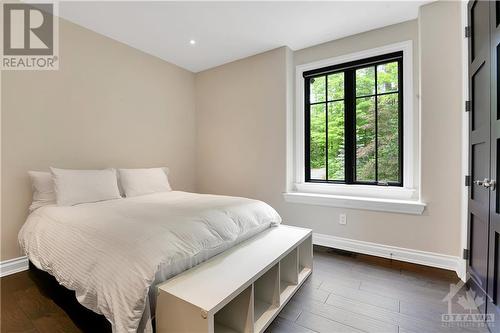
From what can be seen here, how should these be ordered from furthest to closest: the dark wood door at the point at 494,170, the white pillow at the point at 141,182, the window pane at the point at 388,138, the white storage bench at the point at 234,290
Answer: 1. the white pillow at the point at 141,182
2. the window pane at the point at 388,138
3. the dark wood door at the point at 494,170
4. the white storage bench at the point at 234,290

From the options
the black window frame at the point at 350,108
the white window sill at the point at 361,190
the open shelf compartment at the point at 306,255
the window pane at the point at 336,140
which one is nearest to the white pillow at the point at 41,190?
the open shelf compartment at the point at 306,255

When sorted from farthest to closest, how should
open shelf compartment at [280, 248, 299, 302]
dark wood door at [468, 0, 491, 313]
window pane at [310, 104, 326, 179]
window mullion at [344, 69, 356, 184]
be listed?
window pane at [310, 104, 326, 179] → window mullion at [344, 69, 356, 184] → open shelf compartment at [280, 248, 299, 302] → dark wood door at [468, 0, 491, 313]

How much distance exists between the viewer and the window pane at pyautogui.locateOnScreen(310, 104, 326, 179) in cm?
318

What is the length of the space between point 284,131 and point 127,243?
232cm

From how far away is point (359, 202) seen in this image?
2.66 m

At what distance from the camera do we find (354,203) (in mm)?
2697

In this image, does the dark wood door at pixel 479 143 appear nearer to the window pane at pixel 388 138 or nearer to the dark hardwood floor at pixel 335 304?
the dark hardwood floor at pixel 335 304

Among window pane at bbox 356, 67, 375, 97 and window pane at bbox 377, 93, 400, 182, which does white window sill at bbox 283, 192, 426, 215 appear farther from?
window pane at bbox 356, 67, 375, 97

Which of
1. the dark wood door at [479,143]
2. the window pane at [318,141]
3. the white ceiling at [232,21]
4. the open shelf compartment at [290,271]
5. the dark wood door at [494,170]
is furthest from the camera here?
the window pane at [318,141]

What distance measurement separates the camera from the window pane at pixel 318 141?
125 inches

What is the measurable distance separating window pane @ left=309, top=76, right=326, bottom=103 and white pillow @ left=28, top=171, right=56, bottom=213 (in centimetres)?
318

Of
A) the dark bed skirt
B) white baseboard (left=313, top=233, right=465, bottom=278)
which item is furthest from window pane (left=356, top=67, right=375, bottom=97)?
the dark bed skirt

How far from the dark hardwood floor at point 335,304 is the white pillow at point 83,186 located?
736mm

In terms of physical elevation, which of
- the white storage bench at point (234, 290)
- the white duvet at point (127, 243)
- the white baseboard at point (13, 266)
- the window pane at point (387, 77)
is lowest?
the white baseboard at point (13, 266)
